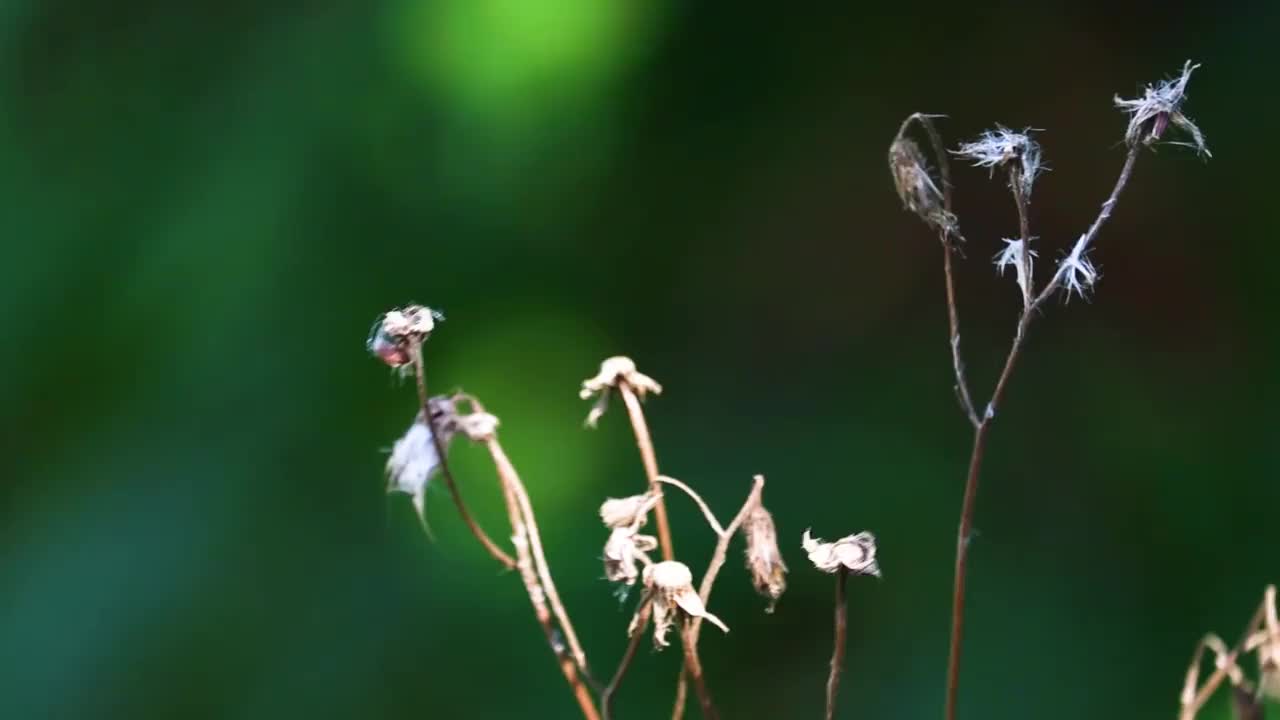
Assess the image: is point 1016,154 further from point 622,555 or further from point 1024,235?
point 622,555

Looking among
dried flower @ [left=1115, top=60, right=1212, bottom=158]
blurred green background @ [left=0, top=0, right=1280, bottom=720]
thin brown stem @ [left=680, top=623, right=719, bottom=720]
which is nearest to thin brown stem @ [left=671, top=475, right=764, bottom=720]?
thin brown stem @ [left=680, top=623, right=719, bottom=720]

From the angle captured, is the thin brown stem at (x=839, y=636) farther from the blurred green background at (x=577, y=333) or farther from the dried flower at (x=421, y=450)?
the blurred green background at (x=577, y=333)

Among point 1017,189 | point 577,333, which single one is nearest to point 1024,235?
point 1017,189

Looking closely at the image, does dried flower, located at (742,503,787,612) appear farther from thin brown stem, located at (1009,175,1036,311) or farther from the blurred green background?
the blurred green background

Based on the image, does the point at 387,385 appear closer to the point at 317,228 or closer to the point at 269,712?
the point at 317,228

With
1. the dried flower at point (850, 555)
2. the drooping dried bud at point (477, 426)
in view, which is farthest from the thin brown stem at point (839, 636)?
the drooping dried bud at point (477, 426)

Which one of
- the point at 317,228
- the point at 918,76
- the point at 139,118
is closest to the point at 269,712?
the point at 317,228
